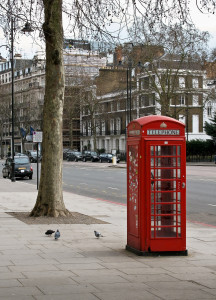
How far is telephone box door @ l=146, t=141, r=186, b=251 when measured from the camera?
929 centimetres

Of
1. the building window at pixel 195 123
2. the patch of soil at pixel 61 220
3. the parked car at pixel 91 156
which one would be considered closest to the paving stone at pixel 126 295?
the patch of soil at pixel 61 220

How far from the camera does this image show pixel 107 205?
19.6m

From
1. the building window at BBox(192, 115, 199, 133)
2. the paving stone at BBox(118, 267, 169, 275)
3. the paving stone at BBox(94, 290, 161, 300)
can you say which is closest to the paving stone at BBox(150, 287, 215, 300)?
the paving stone at BBox(94, 290, 161, 300)

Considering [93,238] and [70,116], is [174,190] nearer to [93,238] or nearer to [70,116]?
[93,238]

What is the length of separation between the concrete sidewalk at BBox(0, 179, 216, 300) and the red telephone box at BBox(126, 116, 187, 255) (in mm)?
315

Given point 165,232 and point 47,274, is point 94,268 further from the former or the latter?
point 165,232

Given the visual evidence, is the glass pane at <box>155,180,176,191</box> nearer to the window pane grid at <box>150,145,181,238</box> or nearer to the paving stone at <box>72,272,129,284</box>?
the window pane grid at <box>150,145,181,238</box>

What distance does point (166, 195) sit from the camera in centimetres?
940

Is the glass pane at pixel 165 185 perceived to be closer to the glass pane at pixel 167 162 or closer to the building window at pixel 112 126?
the glass pane at pixel 167 162

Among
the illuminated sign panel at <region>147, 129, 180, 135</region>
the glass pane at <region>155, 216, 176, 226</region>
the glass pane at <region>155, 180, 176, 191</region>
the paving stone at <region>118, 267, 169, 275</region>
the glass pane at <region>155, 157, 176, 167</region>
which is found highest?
the illuminated sign panel at <region>147, 129, 180, 135</region>

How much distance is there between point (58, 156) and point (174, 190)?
20.5ft

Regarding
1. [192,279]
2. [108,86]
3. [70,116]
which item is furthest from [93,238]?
[108,86]

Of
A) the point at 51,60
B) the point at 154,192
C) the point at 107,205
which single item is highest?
the point at 51,60

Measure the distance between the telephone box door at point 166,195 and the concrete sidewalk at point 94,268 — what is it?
13.0 inches
